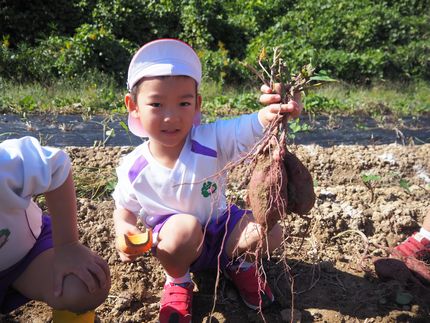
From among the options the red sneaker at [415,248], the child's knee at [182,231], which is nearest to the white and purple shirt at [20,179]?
the child's knee at [182,231]

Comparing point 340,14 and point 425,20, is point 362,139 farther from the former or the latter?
point 425,20

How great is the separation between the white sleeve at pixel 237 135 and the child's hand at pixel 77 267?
1.98ft

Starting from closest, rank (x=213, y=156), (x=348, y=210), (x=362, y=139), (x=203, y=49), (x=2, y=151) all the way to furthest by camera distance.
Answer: (x=2, y=151) < (x=213, y=156) < (x=348, y=210) < (x=362, y=139) < (x=203, y=49)

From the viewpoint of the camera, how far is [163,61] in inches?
58.4

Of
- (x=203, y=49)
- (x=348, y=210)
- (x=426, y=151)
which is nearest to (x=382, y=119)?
(x=426, y=151)

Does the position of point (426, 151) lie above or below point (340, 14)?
below

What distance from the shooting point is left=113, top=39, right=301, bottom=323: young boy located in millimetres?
1487

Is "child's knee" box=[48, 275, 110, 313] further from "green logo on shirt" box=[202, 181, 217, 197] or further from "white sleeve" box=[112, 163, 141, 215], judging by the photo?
"green logo on shirt" box=[202, 181, 217, 197]

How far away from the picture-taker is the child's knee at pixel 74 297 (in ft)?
4.41

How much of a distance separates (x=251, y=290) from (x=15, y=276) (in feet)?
2.68

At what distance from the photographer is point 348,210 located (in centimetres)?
214

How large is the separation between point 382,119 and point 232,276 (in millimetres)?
3422

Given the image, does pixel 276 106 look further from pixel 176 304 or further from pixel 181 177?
pixel 176 304

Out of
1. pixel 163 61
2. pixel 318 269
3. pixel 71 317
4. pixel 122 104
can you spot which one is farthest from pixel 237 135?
pixel 122 104
